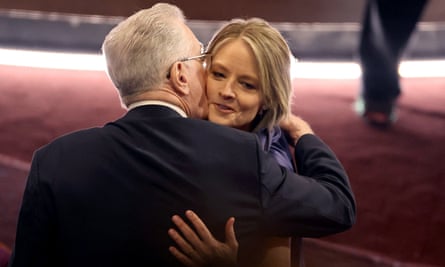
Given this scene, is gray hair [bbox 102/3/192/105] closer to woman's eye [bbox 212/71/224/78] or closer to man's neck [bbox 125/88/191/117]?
man's neck [bbox 125/88/191/117]

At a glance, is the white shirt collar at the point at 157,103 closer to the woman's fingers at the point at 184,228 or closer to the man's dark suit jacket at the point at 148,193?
the man's dark suit jacket at the point at 148,193

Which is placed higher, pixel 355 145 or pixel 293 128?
pixel 293 128

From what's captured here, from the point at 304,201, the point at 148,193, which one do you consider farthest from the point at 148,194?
the point at 304,201

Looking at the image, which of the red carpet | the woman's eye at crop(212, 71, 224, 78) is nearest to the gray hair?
the woman's eye at crop(212, 71, 224, 78)

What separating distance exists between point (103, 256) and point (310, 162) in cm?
38

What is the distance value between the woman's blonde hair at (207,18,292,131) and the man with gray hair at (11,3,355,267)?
0.24 m

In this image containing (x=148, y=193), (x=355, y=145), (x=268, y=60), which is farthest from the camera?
(x=355, y=145)

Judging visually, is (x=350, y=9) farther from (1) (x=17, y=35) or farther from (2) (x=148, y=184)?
(2) (x=148, y=184)

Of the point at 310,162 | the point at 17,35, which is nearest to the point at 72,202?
the point at 310,162

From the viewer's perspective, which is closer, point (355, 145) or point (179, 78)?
point (179, 78)

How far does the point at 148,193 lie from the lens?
1.03 meters

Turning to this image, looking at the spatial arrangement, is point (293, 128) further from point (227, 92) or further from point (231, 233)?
point (231, 233)

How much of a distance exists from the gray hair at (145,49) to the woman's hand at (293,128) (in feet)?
0.99

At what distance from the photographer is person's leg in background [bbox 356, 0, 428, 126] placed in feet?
8.26
